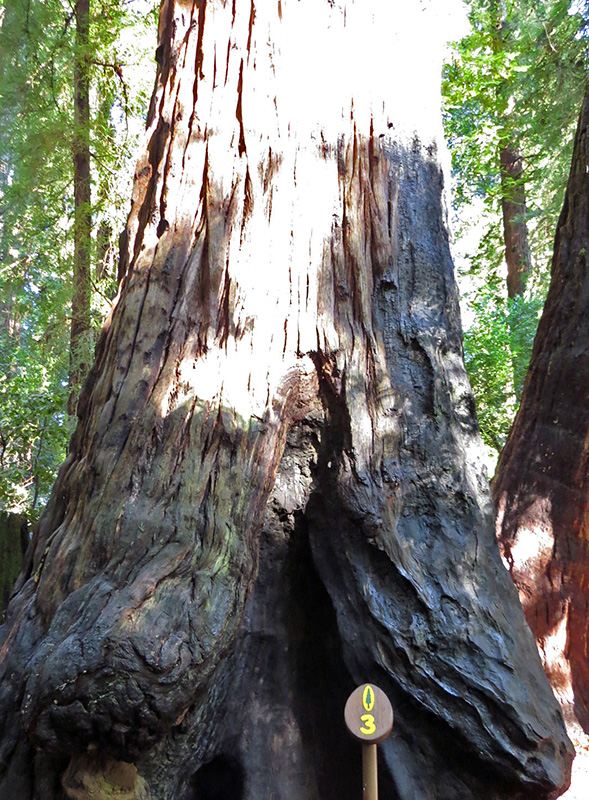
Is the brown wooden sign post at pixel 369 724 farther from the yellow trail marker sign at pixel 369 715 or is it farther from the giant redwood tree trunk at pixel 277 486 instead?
the giant redwood tree trunk at pixel 277 486

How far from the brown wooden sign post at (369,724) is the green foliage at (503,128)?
7.01m

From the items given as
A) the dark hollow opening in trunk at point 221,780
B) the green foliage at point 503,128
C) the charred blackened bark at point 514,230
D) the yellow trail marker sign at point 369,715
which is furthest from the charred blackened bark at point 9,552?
the charred blackened bark at point 514,230

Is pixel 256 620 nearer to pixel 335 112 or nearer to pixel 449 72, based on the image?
pixel 335 112

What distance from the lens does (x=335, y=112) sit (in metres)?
2.82

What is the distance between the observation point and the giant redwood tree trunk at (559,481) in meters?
3.18

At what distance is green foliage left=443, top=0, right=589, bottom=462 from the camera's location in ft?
24.6

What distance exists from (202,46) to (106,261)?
5647 millimetres

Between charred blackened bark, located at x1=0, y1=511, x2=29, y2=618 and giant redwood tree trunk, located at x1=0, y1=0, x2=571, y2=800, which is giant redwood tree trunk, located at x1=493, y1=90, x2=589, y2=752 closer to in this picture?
giant redwood tree trunk, located at x1=0, y1=0, x2=571, y2=800

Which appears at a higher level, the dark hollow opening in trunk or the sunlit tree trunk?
the sunlit tree trunk

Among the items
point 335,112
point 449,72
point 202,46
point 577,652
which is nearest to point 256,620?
point 577,652

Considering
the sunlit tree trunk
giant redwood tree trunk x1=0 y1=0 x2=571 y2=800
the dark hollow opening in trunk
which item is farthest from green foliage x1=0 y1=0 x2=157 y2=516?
the dark hollow opening in trunk

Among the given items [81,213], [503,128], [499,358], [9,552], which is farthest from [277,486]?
[503,128]

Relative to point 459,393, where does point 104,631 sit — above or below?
below

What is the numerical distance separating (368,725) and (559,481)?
6.93ft
